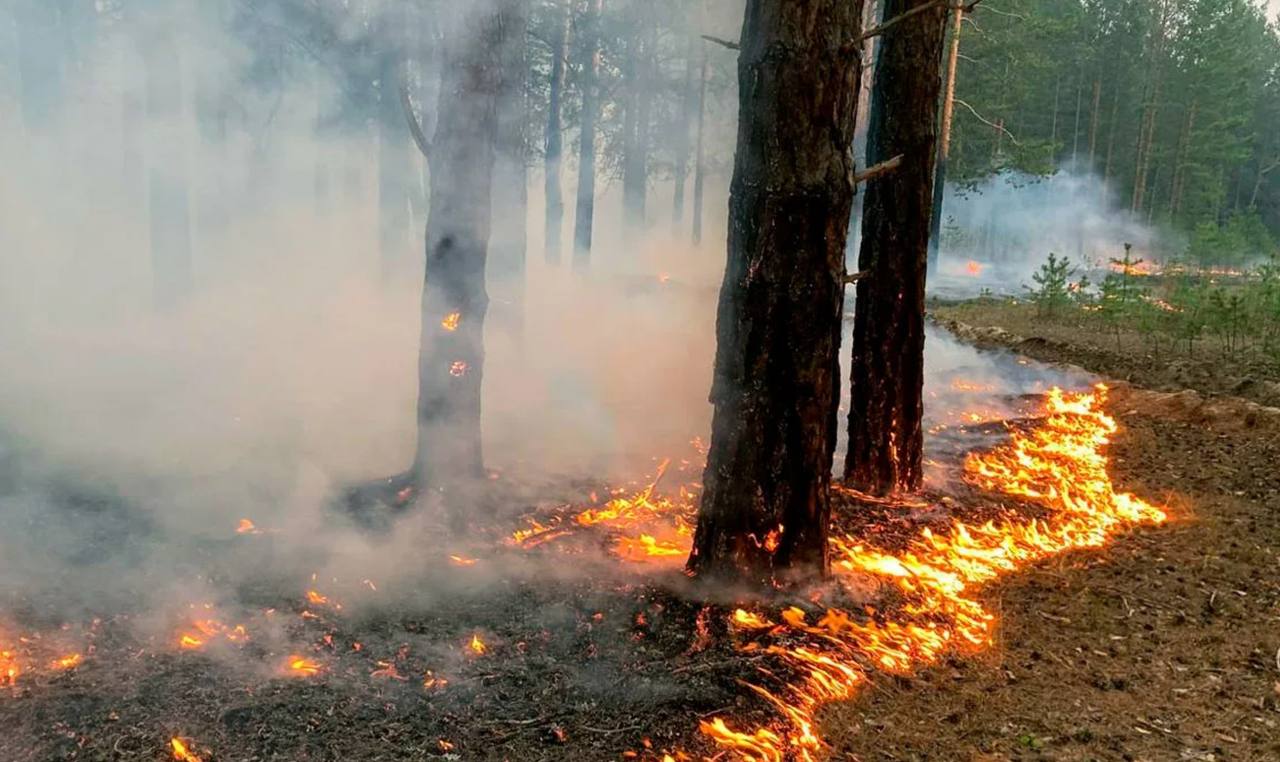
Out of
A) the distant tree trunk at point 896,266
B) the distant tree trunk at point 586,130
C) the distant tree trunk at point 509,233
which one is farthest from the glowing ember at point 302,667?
the distant tree trunk at point 586,130

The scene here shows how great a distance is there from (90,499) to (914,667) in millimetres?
5263

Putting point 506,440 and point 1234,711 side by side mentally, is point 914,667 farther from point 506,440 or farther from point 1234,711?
point 506,440

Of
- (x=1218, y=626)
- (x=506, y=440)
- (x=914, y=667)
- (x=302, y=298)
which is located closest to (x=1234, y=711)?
(x=1218, y=626)

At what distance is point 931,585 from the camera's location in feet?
15.8

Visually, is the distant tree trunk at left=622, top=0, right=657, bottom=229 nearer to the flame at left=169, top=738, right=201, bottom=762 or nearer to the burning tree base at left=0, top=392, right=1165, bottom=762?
the burning tree base at left=0, top=392, right=1165, bottom=762

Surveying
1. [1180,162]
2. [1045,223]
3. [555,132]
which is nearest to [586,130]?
[555,132]

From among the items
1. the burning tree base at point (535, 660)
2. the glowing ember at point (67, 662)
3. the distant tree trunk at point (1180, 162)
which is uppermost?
the distant tree trunk at point (1180, 162)

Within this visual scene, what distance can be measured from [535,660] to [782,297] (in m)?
2.11

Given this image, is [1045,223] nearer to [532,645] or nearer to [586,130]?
[586,130]

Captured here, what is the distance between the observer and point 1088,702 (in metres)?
3.68

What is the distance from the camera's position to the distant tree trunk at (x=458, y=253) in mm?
5484

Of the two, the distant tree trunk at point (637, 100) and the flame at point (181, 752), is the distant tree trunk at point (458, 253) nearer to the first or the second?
the flame at point (181, 752)

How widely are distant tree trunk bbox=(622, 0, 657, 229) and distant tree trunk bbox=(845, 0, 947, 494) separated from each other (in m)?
16.7

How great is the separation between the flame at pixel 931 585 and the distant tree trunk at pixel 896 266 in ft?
2.77
